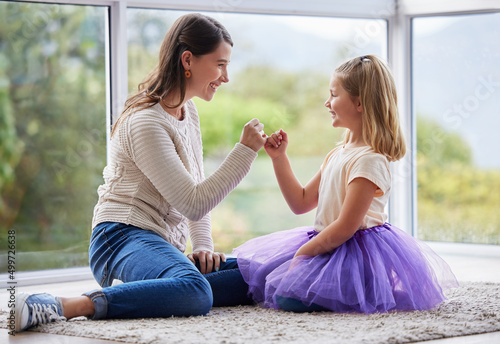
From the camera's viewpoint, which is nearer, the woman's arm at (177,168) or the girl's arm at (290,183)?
the woman's arm at (177,168)

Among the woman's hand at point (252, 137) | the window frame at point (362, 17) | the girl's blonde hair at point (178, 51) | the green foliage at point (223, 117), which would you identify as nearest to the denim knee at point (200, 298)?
the woman's hand at point (252, 137)

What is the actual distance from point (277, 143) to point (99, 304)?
73 centimetres

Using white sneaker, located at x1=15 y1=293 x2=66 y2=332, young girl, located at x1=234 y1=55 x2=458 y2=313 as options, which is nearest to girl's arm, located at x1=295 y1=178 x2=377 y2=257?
young girl, located at x1=234 y1=55 x2=458 y2=313

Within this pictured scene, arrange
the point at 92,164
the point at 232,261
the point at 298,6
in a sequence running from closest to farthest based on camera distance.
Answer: the point at 232,261 → the point at 92,164 → the point at 298,6

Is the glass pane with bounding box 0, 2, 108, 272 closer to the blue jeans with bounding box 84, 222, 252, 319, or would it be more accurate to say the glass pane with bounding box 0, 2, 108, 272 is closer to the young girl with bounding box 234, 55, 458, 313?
the blue jeans with bounding box 84, 222, 252, 319

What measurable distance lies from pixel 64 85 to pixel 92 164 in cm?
34

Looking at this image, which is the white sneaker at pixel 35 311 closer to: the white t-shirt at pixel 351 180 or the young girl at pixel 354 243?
the young girl at pixel 354 243

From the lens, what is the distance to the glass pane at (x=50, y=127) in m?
2.55

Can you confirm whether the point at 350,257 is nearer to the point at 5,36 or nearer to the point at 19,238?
the point at 19,238

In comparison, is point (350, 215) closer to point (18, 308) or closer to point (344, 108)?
point (344, 108)

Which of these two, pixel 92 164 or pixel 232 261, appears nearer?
pixel 232 261

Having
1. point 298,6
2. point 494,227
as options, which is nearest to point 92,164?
point 298,6

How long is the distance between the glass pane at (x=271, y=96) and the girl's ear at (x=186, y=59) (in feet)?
2.95

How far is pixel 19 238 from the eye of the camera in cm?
261
